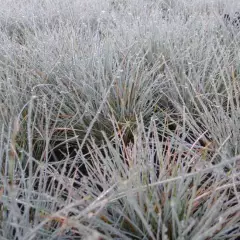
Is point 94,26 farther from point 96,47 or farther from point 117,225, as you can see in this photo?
point 117,225

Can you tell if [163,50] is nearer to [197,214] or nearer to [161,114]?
[161,114]

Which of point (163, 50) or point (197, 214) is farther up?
point (163, 50)

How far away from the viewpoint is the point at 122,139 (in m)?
0.86

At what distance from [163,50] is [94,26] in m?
0.83

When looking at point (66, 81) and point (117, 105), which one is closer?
point (117, 105)

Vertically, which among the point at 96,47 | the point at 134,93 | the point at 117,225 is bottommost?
the point at 117,225

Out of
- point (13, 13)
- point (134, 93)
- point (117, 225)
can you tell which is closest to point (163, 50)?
point (134, 93)

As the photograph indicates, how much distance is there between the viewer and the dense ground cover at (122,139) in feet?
2.10

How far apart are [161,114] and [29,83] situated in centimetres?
48

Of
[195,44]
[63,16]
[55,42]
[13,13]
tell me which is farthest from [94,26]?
[195,44]

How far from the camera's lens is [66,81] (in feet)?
4.18

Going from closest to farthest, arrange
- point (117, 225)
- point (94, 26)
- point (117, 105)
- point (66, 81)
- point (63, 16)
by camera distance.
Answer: point (117, 225) < point (117, 105) < point (66, 81) < point (94, 26) < point (63, 16)

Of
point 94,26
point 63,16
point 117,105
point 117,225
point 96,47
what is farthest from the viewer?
point 63,16

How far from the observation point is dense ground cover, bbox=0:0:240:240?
64 centimetres
